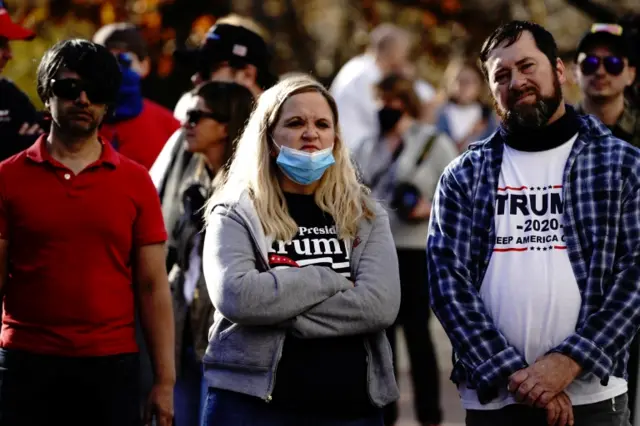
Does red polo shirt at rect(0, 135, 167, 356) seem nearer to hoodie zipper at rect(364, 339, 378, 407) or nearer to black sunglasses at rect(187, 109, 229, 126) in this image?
hoodie zipper at rect(364, 339, 378, 407)

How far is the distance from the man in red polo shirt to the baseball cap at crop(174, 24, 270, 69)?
238cm

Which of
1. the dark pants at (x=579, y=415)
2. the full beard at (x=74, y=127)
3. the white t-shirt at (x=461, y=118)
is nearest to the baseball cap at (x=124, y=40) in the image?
the full beard at (x=74, y=127)

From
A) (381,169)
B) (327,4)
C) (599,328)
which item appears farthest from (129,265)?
(327,4)

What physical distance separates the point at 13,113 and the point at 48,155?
5.03 ft

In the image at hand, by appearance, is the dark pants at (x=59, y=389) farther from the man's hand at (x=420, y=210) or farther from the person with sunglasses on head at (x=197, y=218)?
the man's hand at (x=420, y=210)

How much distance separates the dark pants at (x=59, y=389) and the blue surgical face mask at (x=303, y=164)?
3.25ft

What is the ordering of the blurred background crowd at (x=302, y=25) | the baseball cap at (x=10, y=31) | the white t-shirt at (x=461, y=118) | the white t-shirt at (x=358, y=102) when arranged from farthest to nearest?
the blurred background crowd at (x=302, y=25)
the white t-shirt at (x=461, y=118)
the white t-shirt at (x=358, y=102)
the baseball cap at (x=10, y=31)

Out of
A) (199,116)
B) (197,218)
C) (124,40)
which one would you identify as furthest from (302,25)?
(197,218)

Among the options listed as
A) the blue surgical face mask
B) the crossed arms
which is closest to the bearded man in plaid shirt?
the crossed arms

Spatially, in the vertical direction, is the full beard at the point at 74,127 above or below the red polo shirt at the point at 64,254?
above

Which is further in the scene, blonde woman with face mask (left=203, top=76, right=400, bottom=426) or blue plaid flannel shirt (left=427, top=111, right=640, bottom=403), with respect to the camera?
blonde woman with face mask (left=203, top=76, right=400, bottom=426)

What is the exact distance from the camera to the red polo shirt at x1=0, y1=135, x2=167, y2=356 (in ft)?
19.2

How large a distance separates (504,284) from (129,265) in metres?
1.51

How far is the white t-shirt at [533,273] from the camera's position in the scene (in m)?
5.70
